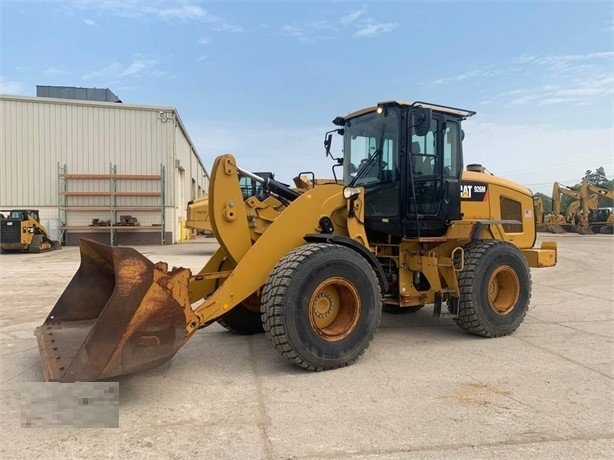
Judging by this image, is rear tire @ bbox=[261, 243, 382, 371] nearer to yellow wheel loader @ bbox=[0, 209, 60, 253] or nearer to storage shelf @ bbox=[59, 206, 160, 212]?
yellow wheel loader @ bbox=[0, 209, 60, 253]

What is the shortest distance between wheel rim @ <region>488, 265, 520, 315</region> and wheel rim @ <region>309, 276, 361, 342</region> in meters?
2.22

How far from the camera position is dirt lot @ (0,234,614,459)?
3.09 meters

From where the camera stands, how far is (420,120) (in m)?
5.22

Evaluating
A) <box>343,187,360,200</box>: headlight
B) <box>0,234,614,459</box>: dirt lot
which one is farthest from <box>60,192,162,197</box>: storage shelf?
<box>343,187,360,200</box>: headlight

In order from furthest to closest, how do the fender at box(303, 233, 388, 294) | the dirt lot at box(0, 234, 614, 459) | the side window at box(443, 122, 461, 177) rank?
the side window at box(443, 122, 461, 177), the fender at box(303, 233, 388, 294), the dirt lot at box(0, 234, 614, 459)

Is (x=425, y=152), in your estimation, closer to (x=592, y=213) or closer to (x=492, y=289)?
(x=492, y=289)

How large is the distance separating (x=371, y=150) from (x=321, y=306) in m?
2.26

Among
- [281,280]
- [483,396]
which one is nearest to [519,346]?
[483,396]

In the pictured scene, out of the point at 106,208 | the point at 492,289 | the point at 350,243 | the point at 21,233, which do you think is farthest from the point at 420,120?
the point at 106,208

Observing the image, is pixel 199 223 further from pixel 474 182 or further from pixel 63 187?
pixel 474 182

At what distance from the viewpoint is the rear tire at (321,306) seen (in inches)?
168

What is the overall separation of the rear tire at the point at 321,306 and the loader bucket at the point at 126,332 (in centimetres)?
83

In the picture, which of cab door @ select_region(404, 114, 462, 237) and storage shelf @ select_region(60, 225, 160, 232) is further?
storage shelf @ select_region(60, 225, 160, 232)

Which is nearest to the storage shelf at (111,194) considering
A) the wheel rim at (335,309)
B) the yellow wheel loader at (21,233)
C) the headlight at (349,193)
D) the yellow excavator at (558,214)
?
the yellow wheel loader at (21,233)
